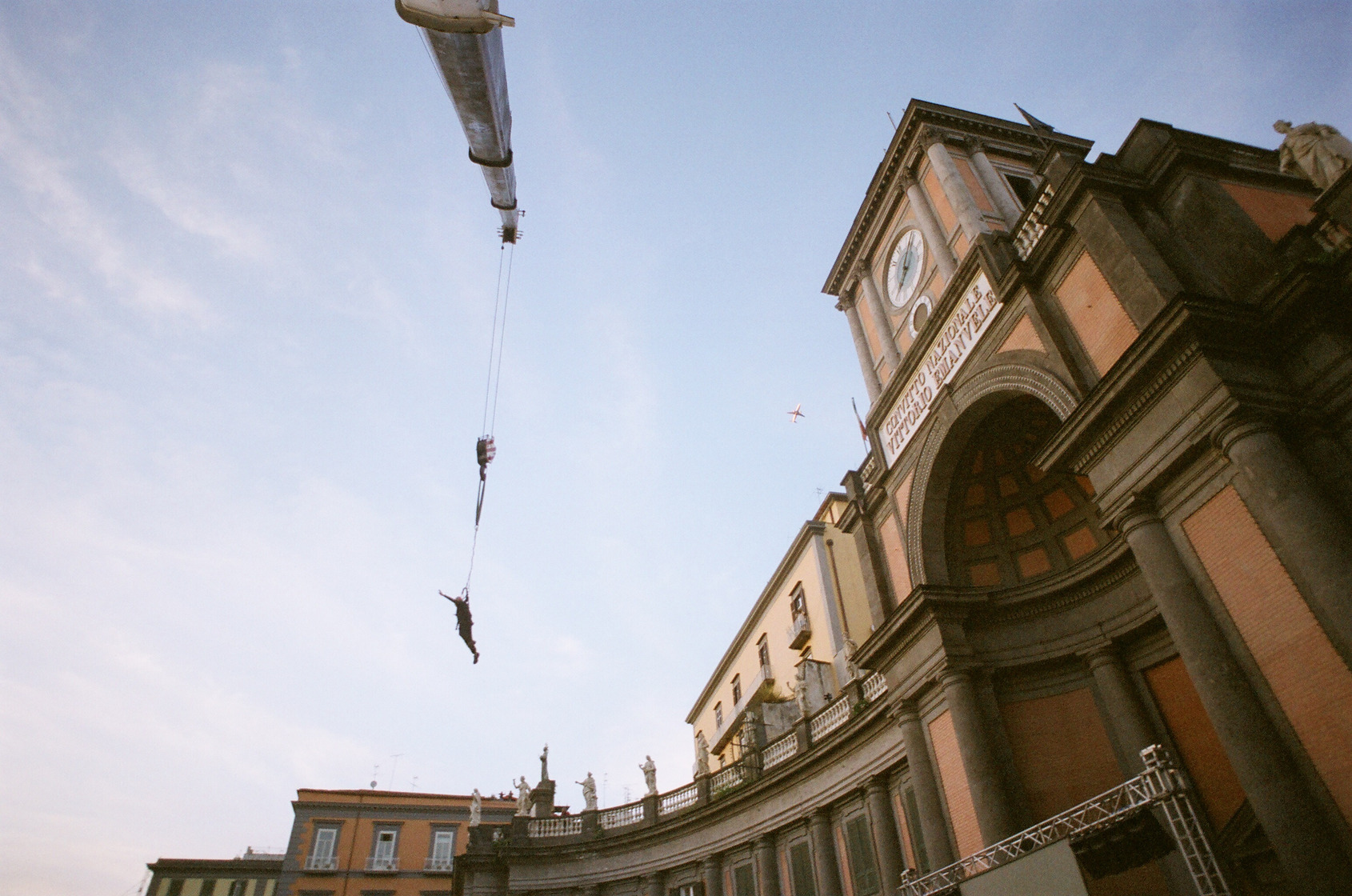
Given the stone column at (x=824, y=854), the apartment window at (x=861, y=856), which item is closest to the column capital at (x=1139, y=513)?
the apartment window at (x=861, y=856)

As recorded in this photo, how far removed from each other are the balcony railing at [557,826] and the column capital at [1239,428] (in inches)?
Answer: 929

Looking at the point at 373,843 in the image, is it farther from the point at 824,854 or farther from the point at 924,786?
the point at 924,786

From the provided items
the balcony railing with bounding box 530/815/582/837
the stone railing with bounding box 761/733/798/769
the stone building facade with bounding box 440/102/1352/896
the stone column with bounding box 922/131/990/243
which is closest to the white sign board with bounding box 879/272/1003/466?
the stone building facade with bounding box 440/102/1352/896

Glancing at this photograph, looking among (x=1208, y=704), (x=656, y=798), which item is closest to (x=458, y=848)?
(x=656, y=798)

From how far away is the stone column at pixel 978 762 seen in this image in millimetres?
13344

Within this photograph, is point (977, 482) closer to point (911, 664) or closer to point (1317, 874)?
point (911, 664)

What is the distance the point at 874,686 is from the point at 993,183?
13051 mm

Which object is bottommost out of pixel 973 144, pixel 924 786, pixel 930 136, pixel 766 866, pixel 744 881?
pixel 744 881

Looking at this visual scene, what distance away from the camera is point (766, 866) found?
21172mm

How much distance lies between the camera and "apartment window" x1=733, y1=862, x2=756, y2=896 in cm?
2166

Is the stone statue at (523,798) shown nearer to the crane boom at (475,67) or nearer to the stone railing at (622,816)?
the stone railing at (622,816)

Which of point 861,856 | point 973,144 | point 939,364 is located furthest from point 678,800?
point 973,144

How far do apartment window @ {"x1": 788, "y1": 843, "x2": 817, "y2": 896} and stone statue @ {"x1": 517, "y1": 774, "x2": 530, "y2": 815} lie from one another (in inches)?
412

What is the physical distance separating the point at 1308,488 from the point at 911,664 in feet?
29.8
